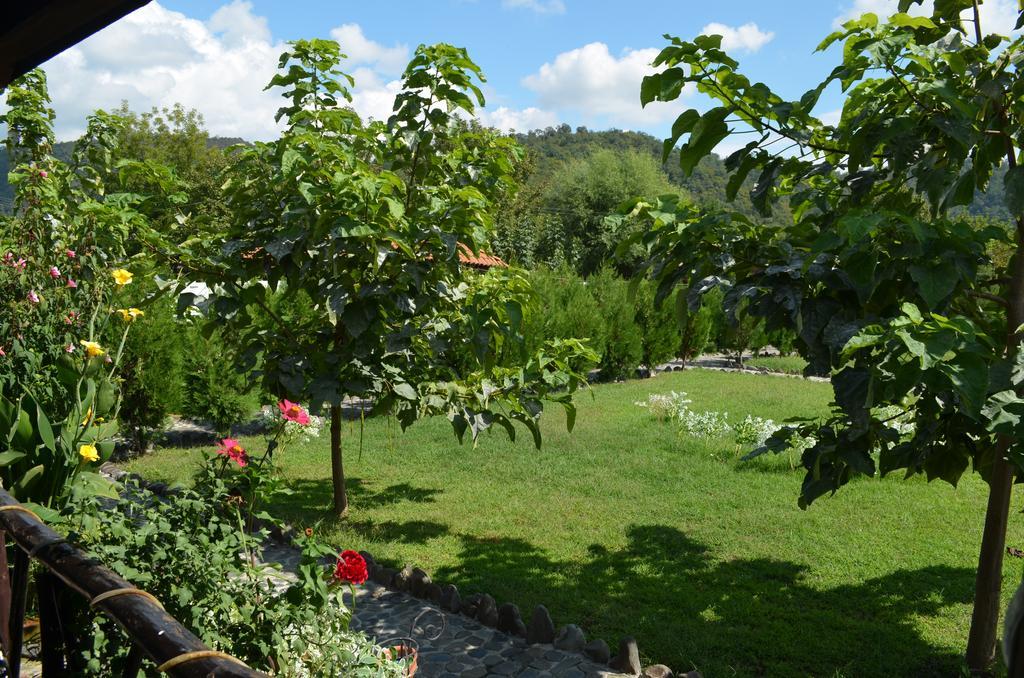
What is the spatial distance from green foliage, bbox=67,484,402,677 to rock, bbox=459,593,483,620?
1683 millimetres

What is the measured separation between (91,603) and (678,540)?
15.6ft

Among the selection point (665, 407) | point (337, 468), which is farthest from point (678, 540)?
point (665, 407)

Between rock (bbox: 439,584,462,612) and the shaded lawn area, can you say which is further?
rock (bbox: 439,584,462,612)

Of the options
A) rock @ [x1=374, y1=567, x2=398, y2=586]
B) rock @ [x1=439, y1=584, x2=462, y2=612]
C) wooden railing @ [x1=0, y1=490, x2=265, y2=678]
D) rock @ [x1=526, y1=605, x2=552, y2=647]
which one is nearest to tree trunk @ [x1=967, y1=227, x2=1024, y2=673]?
rock @ [x1=526, y1=605, x2=552, y2=647]

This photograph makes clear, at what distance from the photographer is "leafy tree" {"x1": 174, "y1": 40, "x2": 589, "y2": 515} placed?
4.40m

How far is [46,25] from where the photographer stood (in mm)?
1635

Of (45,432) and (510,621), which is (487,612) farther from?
(45,432)

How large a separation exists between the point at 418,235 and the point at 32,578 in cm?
262

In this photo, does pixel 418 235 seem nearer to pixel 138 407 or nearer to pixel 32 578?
pixel 32 578

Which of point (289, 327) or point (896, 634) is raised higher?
point (289, 327)

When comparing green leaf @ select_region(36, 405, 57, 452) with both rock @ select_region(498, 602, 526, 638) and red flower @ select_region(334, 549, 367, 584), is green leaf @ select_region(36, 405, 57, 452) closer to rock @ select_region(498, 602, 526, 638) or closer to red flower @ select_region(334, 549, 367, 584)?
red flower @ select_region(334, 549, 367, 584)

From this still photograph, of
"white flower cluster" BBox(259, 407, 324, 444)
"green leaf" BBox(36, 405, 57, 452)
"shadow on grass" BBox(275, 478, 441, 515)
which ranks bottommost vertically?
"shadow on grass" BBox(275, 478, 441, 515)

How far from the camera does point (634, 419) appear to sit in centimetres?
990

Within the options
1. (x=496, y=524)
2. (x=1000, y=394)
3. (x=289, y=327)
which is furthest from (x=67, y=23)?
(x=496, y=524)
